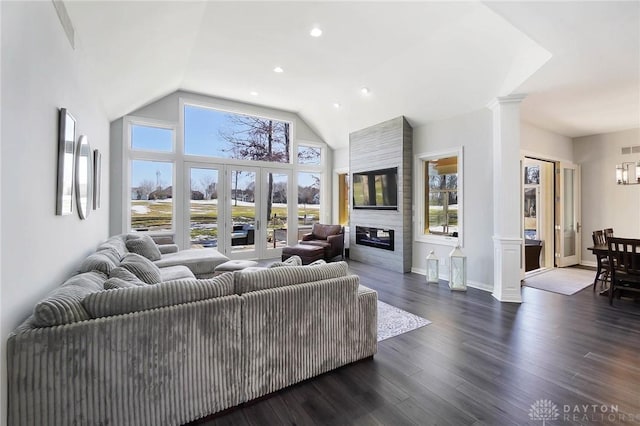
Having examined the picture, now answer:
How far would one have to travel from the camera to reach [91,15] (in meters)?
2.32

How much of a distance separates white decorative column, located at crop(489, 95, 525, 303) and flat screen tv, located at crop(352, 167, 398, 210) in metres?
2.03

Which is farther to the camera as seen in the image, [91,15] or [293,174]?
[293,174]

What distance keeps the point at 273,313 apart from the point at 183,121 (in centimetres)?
553

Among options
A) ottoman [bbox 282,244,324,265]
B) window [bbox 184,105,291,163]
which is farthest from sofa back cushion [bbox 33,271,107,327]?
window [bbox 184,105,291,163]

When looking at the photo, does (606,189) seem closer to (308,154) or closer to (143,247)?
(308,154)

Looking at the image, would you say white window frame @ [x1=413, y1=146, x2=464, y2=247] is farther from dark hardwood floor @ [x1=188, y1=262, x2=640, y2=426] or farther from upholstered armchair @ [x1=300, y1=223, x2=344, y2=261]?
upholstered armchair @ [x1=300, y1=223, x2=344, y2=261]

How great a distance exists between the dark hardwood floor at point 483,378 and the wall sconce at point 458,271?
0.98 metres

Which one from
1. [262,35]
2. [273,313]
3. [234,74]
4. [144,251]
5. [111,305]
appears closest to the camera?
[111,305]

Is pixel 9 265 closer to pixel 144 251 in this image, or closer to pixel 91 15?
pixel 91 15

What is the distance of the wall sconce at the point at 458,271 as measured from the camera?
14.9ft

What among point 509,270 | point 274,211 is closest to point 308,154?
point 274,211

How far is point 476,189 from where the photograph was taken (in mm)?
4723

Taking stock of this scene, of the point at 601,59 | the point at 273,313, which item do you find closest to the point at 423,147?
the point at 601,59

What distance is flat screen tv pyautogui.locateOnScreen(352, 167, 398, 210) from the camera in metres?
5.91
